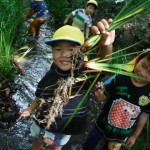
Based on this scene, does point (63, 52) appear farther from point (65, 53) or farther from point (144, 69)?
point (144, 69)

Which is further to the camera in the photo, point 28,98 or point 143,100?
point 28,98

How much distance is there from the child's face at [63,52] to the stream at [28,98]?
4.69 feet

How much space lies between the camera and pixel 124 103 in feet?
6.94

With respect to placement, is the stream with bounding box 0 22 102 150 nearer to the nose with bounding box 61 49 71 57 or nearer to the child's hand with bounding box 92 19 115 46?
the nose with bounding box 61 49 71 57

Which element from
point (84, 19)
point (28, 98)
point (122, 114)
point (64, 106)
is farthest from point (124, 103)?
point (84, 19)

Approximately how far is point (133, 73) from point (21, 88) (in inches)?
94.6

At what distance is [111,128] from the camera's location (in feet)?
7.21

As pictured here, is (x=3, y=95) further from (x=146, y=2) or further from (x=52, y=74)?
(x=146, y=2)

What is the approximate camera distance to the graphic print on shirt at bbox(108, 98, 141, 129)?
6.90 feet

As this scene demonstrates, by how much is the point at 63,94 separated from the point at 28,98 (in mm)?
2181

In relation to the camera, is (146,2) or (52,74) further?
(52,74)

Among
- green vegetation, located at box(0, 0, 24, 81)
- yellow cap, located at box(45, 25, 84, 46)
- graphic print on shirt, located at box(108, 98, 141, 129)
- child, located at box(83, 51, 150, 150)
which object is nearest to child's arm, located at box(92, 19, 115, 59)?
yellow cap, located at box(45, 25, 84, 46)

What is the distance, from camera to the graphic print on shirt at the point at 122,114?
6.90 ft

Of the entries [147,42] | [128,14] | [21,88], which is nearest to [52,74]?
[128,14]
